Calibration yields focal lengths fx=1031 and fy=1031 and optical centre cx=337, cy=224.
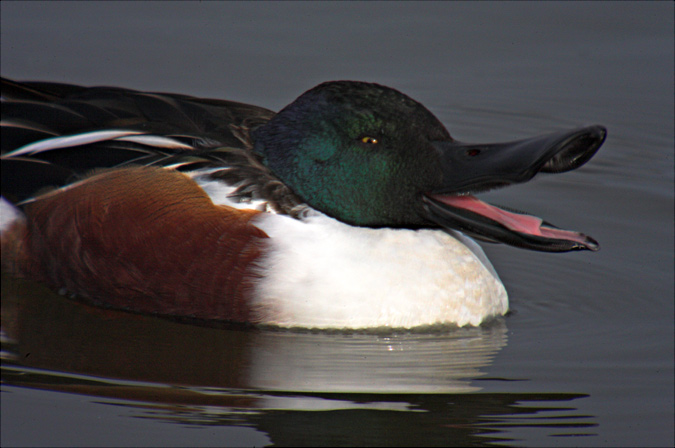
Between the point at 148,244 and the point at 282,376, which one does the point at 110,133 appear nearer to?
the point at 148,244

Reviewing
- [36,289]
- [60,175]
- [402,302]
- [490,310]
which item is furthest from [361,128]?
[36,289]

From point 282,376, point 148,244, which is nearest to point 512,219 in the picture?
point 282,376

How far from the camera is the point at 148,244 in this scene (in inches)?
181

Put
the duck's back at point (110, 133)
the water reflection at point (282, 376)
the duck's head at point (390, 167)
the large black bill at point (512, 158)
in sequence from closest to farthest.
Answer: the water reflection at point (282, 376)
the large black bill at point (512, 158)
the duck's head at point (390, 167)
the duck's back at point (110, 133)

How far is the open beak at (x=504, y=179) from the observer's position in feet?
14.0

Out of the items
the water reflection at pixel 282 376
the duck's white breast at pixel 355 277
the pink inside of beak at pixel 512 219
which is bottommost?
the water reflection at pixel 282 376

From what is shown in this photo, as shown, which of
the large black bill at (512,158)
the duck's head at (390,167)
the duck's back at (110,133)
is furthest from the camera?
the duck's back at (110,133)

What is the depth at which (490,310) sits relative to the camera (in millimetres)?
4887

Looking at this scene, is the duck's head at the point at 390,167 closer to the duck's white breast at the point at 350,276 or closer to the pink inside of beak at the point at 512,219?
the pink inside of beak at the point at 512,219

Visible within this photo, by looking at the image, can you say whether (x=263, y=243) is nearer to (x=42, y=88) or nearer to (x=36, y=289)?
(x=36, y=289)

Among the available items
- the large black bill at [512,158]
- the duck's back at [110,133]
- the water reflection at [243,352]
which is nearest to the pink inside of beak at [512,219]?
the large black bill at [512,158]

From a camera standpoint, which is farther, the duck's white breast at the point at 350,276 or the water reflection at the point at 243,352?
the duck's white breast at the point at 350,276

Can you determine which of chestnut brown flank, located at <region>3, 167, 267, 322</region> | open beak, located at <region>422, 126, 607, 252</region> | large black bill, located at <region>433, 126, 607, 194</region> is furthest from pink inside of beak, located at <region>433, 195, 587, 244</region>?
chestnut brown flank, located at <region>3, 167, 267, 322</region>

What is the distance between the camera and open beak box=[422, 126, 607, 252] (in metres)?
4.27
